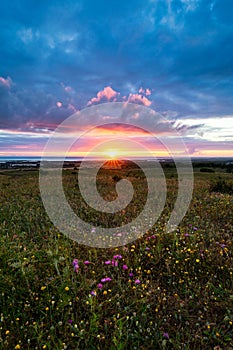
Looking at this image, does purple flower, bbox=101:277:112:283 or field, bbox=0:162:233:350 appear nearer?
field, bbox=0:162:233:350

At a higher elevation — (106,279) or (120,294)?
(106,279)

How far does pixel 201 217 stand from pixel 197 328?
191 inches

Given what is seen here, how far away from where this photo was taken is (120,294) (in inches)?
164

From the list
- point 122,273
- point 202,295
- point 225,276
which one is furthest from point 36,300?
point 225,276

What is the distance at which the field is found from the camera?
11.0 feet

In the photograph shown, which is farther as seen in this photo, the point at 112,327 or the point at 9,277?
the point at 9,277

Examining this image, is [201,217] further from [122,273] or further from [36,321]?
[36,321]

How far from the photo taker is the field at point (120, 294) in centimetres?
336

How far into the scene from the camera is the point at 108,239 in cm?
619

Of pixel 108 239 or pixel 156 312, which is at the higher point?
pixel 108 239

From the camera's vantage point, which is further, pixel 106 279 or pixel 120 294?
pixel 106 279

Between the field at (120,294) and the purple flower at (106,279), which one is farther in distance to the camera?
the purple flower at (106,279)

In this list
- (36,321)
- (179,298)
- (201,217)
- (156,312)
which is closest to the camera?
(36,321)

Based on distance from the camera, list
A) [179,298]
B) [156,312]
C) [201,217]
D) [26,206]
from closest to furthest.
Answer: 1. [156,312]
2. [179,298]
3. [201,217]
4. [26,206]
